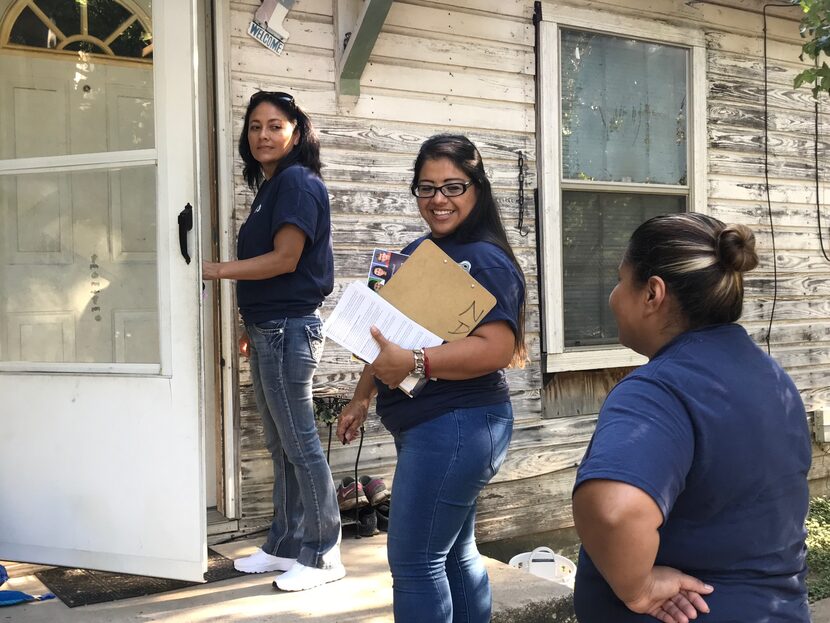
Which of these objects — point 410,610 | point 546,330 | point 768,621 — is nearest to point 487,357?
point 410,610

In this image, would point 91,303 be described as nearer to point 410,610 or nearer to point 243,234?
point 243,234

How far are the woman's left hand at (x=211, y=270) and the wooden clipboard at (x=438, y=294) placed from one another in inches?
38.7

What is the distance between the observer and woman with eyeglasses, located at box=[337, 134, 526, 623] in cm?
217

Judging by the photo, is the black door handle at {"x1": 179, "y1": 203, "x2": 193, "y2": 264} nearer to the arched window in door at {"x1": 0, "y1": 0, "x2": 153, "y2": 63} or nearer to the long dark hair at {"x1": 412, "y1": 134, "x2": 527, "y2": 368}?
the arched window in door at {"x1": 0, "y1": 0, "x2": 153, "y2": 63}

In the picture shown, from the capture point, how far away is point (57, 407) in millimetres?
3303

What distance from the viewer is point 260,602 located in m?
3.08

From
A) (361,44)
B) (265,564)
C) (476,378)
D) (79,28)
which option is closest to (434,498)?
(476,378)

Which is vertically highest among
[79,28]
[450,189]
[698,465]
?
[79,28]

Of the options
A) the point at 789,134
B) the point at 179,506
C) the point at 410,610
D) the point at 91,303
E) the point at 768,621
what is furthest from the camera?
the point at 789,134

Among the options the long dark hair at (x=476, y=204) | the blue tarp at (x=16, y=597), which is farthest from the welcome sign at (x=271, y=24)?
the blue tarp at (x=16, y=597)

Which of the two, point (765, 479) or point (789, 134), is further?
point (789, 134)

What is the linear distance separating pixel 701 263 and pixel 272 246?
1.95 m

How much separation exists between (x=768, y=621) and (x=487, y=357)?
983 mm

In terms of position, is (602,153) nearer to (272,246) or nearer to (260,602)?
(272,246)
